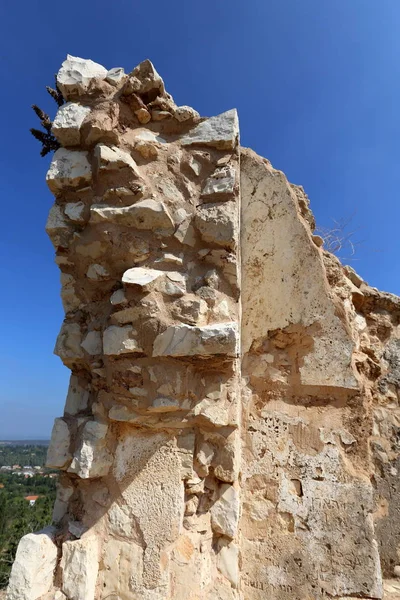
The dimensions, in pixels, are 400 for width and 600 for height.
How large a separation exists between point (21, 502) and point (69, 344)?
3242 cm

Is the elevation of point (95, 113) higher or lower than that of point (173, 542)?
higher

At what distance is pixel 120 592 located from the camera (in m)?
1.67

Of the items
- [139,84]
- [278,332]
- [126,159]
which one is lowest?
[278,332]

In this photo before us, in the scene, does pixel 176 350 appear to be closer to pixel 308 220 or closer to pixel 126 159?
pixel 126 159

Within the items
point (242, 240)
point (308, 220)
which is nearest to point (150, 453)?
point (242, 240)

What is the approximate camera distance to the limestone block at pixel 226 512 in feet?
5.84

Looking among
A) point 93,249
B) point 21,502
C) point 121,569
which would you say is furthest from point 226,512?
point 21,502

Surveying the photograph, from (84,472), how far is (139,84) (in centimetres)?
218

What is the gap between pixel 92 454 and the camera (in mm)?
1788

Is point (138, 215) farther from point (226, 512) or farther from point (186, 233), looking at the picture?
point (226, 512)

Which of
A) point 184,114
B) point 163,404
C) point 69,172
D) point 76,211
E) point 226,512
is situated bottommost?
point 226,512

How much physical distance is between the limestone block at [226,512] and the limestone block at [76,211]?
5.40ft

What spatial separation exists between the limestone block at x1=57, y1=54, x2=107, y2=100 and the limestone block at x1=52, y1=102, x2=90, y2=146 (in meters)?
0.10

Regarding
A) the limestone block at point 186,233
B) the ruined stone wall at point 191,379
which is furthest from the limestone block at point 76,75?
the limestone block at point 186,233
